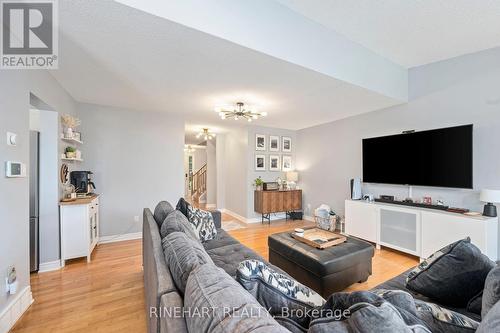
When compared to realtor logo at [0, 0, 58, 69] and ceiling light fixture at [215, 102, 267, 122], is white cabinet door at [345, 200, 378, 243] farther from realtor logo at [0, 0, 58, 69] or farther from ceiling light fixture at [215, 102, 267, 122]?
realtor logo at [0, 0, 58, 69]

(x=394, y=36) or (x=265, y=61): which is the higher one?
(x=394, y=36)

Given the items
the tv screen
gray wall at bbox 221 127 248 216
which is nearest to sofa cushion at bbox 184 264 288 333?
the tv screen

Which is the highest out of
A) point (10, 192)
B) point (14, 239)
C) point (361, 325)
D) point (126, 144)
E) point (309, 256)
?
point (126, 144)

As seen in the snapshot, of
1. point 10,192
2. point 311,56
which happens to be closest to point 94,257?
→ point 10,192

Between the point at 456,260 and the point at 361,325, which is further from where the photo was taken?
the point at 456,260

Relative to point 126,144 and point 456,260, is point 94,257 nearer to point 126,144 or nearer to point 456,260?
point 126,144

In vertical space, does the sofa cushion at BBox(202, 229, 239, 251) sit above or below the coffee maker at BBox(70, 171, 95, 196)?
below

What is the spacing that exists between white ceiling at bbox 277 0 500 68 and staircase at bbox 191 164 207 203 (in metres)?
7.11

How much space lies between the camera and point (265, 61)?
7.10 feet

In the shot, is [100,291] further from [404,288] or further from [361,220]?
[361,220]

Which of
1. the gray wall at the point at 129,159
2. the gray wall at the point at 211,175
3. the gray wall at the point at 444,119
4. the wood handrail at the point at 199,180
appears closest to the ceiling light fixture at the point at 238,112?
the gray wall at the point at 129,159

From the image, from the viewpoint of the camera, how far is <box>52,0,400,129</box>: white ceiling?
1.67 m

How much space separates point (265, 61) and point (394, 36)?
1.70m

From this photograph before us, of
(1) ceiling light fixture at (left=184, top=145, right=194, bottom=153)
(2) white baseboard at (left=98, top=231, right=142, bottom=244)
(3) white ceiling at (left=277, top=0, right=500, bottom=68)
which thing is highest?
(3) white ceiling at (left=277, top=0, right=500, bottom=68)
